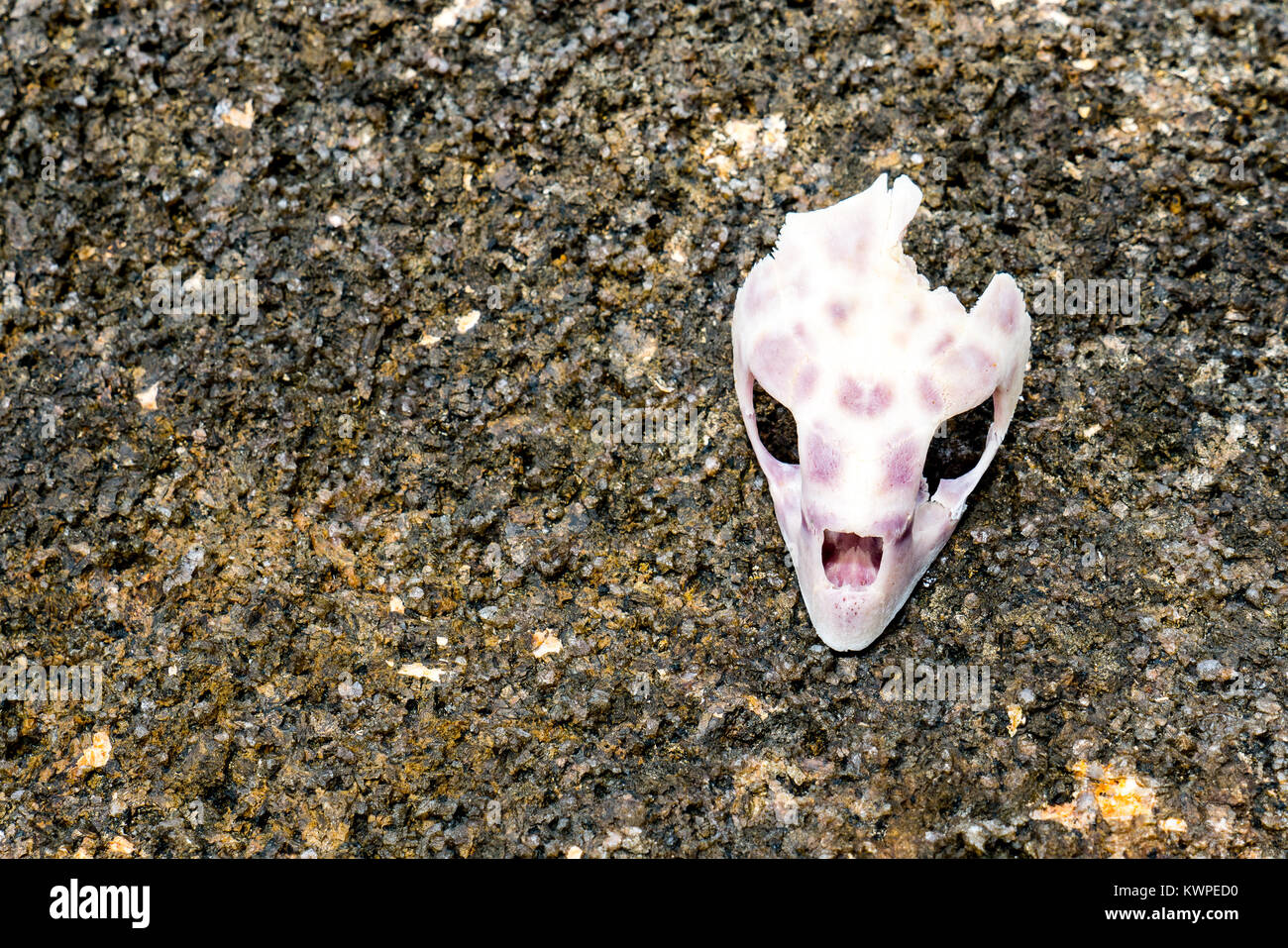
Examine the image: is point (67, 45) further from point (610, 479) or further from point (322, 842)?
point (322, 842)

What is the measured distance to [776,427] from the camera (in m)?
1.67

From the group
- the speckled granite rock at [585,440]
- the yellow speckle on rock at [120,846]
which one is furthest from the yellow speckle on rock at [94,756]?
the yellow speckle on rock at [120,846]

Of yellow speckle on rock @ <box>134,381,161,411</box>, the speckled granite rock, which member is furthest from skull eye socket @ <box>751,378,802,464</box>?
yellow speckle on rock @ <box>134,381,161,411</box>

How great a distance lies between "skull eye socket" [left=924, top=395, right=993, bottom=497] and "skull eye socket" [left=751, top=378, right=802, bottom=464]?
0.68 feet

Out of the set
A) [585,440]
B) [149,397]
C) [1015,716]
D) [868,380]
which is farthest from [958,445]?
[149,397]

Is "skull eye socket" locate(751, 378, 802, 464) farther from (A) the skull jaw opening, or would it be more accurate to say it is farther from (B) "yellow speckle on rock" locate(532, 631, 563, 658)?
(B) "yellow speckle on rock" locate(532, 631, 563, 658)

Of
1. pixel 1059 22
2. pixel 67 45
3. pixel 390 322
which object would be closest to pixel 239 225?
pixel 390 322

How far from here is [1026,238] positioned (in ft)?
5.79

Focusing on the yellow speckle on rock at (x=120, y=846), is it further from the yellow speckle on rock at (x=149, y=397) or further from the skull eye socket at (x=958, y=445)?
the skull eye socket at (x=958, y=445)

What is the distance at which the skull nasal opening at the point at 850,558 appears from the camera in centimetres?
153

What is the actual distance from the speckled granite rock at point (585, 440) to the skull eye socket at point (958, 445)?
48 mm

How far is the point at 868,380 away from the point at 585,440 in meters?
0.45

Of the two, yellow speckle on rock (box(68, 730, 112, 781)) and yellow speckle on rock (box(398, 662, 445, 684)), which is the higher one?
yellow speckle on rock (box(398, 662, 445, 684))

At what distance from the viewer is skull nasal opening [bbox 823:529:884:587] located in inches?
60.3
